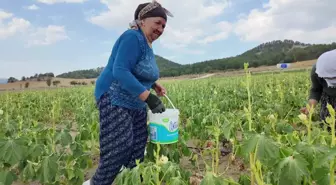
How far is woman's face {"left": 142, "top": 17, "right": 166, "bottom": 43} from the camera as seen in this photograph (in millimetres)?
2639

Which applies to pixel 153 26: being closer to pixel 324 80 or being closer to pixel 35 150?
pixel 35 150

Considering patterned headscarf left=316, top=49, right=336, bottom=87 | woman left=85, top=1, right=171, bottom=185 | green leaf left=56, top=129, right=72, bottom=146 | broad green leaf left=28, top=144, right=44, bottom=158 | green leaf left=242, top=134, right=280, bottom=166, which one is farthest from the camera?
patterned headscarf left=316, top=49, right=336, bottom=87

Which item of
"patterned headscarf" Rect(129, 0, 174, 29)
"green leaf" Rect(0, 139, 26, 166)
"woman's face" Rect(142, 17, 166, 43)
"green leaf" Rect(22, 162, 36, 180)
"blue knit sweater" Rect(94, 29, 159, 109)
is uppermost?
"patterned headscarf" Rect(129, 0, 174, 29)

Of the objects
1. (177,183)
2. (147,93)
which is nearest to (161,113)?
(147,93)

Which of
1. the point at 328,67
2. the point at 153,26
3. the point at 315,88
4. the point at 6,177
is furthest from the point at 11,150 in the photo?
the point at 315,88

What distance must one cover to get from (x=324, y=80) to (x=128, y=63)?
272 centimetres

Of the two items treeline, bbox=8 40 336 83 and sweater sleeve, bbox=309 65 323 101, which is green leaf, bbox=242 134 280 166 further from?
treeline, bbox=8 40 336 83

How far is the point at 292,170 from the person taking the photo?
1525 millimetres

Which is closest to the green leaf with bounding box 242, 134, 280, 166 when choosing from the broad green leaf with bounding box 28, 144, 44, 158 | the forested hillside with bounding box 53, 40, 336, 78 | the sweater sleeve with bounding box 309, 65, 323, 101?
the broad green leaf with bounding box 28, 144, 44, 158

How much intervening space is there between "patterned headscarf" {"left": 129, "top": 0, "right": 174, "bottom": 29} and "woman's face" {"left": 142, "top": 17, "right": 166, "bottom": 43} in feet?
0.11

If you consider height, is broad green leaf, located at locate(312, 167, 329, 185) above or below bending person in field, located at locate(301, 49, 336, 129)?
below

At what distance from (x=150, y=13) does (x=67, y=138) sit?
1.37 metres

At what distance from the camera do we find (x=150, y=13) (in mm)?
2613

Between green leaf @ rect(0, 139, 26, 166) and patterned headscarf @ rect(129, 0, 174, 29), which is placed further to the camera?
patterned headscarf @ rect(129, 0, 174, 29)
